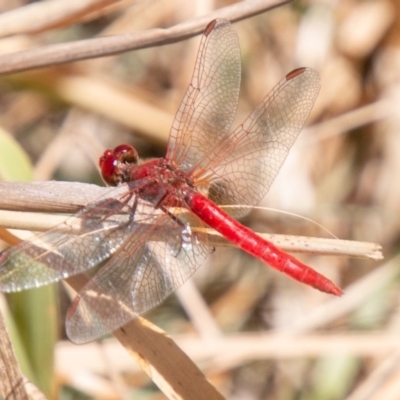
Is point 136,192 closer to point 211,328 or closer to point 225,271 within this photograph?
point 211,328

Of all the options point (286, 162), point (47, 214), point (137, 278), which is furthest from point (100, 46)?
point (286, 162)

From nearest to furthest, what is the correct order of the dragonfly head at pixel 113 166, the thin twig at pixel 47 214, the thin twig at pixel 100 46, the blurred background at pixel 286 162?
the thin twig at pixel 47 214 → the thin twig at pixel 100 46 → the dragonfly head at pixel 113 166 → the blurred background at pixel 286 162

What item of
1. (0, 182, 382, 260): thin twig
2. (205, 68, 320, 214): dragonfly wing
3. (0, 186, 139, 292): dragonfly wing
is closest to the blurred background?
(205, 68, 320, 214): dragonfly wing

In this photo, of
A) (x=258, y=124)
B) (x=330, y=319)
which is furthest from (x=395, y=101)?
(x=258, y=124)

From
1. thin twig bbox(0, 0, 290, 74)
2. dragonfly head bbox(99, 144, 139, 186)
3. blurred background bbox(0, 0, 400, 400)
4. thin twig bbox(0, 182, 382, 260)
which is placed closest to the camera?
thin twig bbox(0, 182, 382, 260)

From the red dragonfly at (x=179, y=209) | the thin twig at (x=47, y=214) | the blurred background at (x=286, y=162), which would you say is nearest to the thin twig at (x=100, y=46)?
the red dragonfly at (x=179, y=209)

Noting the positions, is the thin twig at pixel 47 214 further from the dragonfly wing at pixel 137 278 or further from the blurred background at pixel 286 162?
the blurred background at pixel 286 162

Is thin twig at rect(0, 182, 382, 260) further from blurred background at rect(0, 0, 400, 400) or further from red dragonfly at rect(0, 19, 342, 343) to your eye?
blurred background at rect(0, 0, 400, 400)

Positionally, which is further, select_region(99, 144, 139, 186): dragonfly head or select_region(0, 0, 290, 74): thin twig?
select_region(99, 144, 139, 186): dragonfly head
